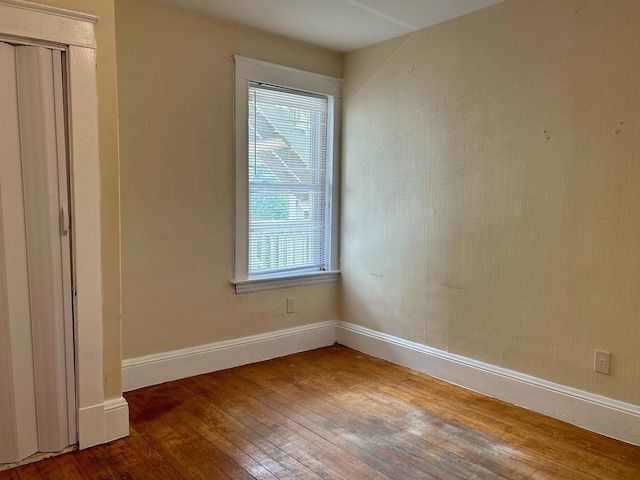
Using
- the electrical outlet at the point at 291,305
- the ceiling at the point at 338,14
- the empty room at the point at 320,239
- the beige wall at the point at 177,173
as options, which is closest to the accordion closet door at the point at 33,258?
the empty room at the point at 320,239

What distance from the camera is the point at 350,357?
12.1 feet

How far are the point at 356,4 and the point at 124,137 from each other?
5.13ft

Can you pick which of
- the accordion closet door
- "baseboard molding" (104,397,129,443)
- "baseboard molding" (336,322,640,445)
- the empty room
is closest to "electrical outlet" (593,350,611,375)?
the empty room

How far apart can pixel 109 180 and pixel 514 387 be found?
8.13 feet

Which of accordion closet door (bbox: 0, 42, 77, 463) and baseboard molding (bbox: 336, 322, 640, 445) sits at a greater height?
accordion closet door (bbox: 0, 42, 77, 463)

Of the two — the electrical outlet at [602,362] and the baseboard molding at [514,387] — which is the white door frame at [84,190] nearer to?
the baseboard molding at [514,387]

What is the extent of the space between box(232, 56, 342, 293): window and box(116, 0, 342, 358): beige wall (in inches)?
4.2

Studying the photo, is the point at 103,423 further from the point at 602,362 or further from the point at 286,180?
the point at 602,362

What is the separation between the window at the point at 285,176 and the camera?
3.38 meters

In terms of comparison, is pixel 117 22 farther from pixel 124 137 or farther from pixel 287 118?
pixel 287 118

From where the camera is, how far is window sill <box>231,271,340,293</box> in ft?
11.3

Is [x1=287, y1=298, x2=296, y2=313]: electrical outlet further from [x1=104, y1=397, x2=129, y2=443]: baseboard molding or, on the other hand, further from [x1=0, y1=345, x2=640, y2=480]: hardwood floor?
[x1=104, y1=397, x2=129, y2=443]: baseboard molding

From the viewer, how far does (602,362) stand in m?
2.52

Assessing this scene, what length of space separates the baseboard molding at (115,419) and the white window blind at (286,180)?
1342 millimetres
